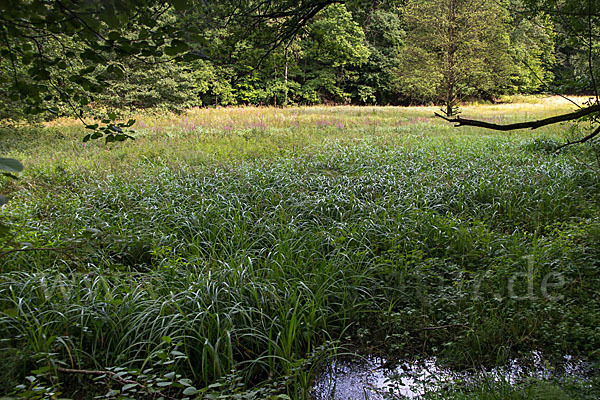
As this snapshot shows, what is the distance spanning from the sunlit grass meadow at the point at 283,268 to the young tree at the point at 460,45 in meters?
13.5

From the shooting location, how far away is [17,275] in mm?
3541

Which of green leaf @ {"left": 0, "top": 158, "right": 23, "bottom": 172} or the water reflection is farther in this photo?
the water reflection

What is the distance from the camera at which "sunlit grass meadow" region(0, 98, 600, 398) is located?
269 cm

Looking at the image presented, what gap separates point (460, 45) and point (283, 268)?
20208 mm

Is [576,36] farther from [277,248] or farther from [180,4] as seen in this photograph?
[180,4]

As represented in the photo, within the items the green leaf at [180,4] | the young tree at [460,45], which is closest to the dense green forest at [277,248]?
the green leaf at [180,4]

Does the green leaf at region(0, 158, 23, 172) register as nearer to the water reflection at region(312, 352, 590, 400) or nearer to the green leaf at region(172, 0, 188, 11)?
the green leaf at region(172, 0, 188, 11)

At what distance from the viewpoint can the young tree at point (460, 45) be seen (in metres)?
19.1

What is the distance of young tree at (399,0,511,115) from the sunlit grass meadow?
13525 mm

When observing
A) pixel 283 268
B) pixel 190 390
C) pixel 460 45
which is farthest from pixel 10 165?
pixel 460 45

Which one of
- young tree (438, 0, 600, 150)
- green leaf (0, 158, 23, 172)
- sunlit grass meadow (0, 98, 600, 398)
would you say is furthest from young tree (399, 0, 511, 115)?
green leaf (0, 158, 23, 172)

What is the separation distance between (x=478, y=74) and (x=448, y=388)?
66.6ft

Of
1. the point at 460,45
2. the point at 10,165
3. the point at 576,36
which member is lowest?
the point at 10,165

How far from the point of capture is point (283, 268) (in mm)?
3775
